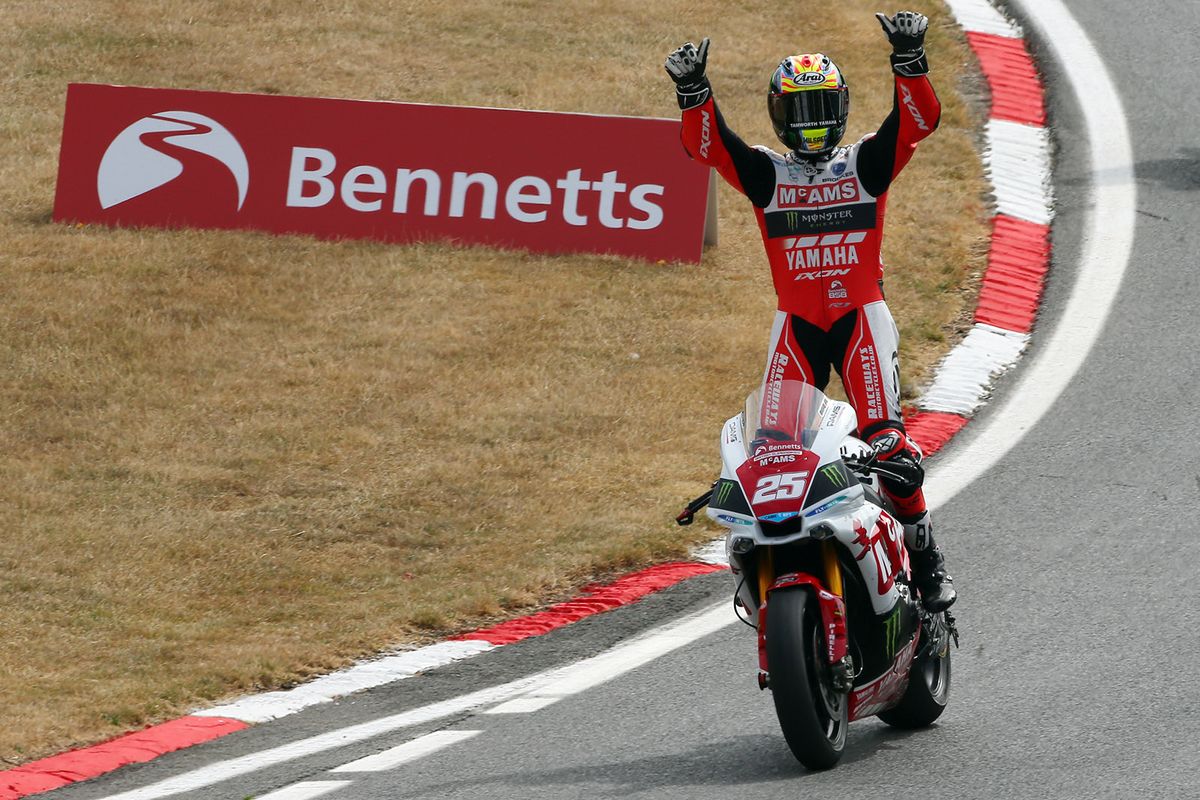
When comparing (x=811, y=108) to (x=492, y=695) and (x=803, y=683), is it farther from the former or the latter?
(x=492, y=695)

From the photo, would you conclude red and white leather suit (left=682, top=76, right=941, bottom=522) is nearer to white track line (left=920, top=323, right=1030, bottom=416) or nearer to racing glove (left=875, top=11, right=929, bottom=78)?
racing glove (left=875, top=11, right=929, bottom=78)

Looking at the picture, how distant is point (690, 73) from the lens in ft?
22.6

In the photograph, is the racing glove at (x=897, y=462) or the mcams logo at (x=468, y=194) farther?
the mcams logo at (x=468, y=194)

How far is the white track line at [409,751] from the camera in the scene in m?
6.39

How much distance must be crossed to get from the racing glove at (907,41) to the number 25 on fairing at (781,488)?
1949 mm

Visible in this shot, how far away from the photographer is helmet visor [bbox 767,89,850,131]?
6.80 meters

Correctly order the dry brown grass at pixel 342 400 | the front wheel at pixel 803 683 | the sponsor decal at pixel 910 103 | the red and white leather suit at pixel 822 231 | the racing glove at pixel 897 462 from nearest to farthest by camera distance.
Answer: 1. the front wheel at pixel 803 683
2. the racing glove at pixel 897 462
3. the sponsor decal at pixel 910 103
4. the red and white leather suit at pixel 822 231
5. the dry brown grass at pixel 342 400

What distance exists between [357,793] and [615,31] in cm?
1534

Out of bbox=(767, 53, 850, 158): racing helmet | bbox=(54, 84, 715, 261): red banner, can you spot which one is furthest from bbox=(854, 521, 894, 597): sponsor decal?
bbox=(54, 84, 715, 261): red banner

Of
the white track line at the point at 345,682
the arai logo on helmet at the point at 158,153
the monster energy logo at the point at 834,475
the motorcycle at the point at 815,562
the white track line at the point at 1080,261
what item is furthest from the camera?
the arai logo on helmet at the point at 158,153

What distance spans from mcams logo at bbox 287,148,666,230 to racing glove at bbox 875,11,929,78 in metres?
7.54

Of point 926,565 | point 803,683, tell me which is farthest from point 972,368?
point 803,683

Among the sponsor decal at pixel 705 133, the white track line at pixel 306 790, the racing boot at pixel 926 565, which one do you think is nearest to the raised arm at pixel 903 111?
the sponsor decal at pixel 705 133

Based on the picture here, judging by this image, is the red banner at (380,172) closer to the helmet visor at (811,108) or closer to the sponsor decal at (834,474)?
the helmet visor at (811,108)
